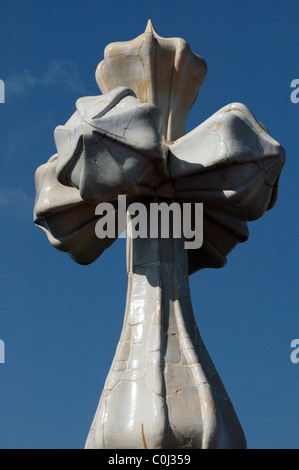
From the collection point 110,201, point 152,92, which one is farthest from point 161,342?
point 152,92

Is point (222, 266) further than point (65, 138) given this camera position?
Yes

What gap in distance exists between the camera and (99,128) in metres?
6.93

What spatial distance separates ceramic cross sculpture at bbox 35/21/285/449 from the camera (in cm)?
659

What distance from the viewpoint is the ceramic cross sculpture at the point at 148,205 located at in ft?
21.6

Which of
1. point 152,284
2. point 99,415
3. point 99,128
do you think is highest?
point 99,128

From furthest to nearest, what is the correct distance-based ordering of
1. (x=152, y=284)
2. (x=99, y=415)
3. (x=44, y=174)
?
(x=44, y=174), (x=152, y=284), (x=99, y=415)

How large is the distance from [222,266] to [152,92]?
1.74m

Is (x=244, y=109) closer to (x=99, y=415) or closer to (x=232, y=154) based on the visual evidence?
(x=232, y=154)

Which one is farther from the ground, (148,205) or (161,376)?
(148,205)

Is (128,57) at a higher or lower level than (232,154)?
higher

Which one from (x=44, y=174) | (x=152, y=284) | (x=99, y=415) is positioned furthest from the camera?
(x=44, y=174)

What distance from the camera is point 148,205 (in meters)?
7.46

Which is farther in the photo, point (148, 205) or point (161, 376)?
point (148, 205)

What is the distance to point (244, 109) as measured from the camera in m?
7.34
